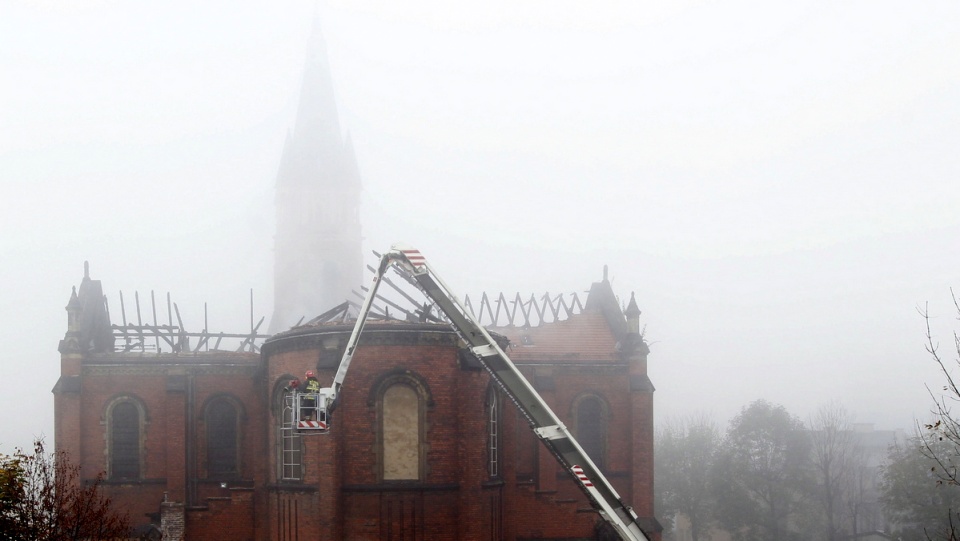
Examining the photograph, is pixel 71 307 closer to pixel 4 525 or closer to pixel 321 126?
pixel 4 525

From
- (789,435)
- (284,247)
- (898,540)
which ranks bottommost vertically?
(898,540)

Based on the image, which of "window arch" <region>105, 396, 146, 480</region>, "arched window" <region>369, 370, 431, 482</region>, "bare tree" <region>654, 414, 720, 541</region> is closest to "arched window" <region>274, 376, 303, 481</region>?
"arched window" <region>369, 370, 431, 482</region>

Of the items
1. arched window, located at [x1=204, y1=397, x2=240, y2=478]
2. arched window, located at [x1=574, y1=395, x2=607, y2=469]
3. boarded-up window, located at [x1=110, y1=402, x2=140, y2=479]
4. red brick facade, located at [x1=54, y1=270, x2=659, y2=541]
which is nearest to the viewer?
red brick facade, located at [x1=54, y1=270, x2=659, y2=541]

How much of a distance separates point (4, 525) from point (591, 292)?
2701cm

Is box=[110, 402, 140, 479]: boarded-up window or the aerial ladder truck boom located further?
box=[110, 402, 140, 479]: boarded-up window

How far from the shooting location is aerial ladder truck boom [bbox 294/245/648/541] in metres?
22.8

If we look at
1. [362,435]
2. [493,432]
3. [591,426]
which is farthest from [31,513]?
[591,426]

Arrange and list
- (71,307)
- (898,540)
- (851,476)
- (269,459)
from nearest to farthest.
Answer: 1. (269,459)
2. (71,307)
3. (898,540)
4. (851,476)

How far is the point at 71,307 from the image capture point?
1467 inches

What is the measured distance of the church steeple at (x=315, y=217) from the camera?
3369 inches

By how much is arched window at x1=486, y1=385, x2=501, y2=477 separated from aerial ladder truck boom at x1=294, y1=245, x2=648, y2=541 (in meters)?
9.15

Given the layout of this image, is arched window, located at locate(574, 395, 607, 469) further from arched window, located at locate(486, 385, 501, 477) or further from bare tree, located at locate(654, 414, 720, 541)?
bare tree, located at locate(654, 414, 720, 541)

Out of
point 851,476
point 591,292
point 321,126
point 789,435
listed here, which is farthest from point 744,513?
point 321,126

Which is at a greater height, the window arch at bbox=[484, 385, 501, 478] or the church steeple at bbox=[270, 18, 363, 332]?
the church steeple at bbox=[270, 18, 363, 332]
